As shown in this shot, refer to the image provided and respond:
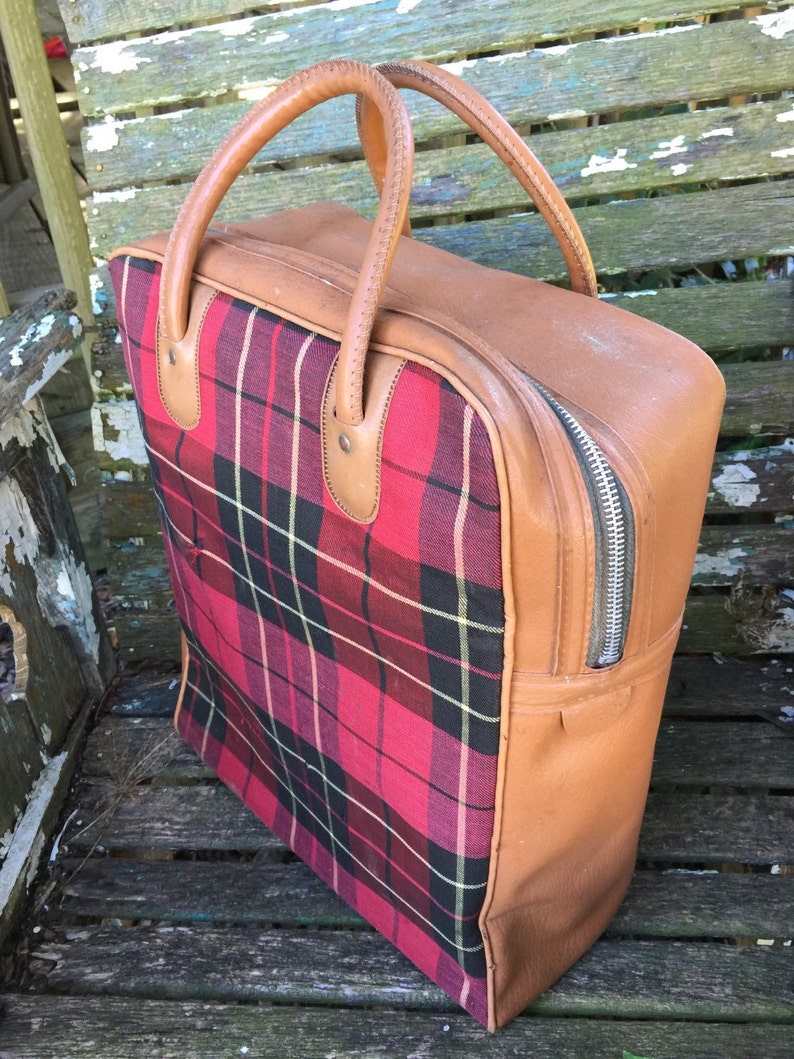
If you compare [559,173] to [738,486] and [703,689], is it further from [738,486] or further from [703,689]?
[703,689]

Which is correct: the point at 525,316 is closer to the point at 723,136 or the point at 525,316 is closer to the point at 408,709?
the point at 408,709

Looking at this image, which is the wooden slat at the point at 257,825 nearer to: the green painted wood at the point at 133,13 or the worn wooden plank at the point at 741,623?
the worn wooden plank at the point at 741,623

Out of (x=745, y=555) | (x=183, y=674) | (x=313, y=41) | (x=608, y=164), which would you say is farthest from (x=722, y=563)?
(x=313, y=41)

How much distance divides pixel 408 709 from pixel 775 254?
2.61 ft

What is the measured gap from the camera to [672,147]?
1100 mm

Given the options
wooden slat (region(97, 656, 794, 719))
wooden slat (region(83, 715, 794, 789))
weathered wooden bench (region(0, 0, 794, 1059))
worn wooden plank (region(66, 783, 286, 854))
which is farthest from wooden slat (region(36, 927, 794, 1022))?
wooden slat (region(97, 656, 794, 719))

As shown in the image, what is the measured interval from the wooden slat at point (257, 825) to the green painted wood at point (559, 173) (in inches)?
27.9

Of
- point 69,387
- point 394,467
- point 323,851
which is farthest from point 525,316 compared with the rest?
point 69,387

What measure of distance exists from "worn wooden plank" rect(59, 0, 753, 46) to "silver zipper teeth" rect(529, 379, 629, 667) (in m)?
0.63

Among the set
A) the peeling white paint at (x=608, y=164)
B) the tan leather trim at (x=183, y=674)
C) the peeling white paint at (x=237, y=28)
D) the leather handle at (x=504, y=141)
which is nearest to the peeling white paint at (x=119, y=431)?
the tan leather trim at (x=183, y=674)

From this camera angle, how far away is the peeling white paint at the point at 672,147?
3.59 feet

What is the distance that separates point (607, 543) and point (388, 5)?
0.80m

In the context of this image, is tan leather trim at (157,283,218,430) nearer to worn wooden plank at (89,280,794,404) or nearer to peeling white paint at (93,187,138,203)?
peeling white paint at (93,187,138,203)

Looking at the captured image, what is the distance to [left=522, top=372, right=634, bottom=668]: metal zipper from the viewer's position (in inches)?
25.3
